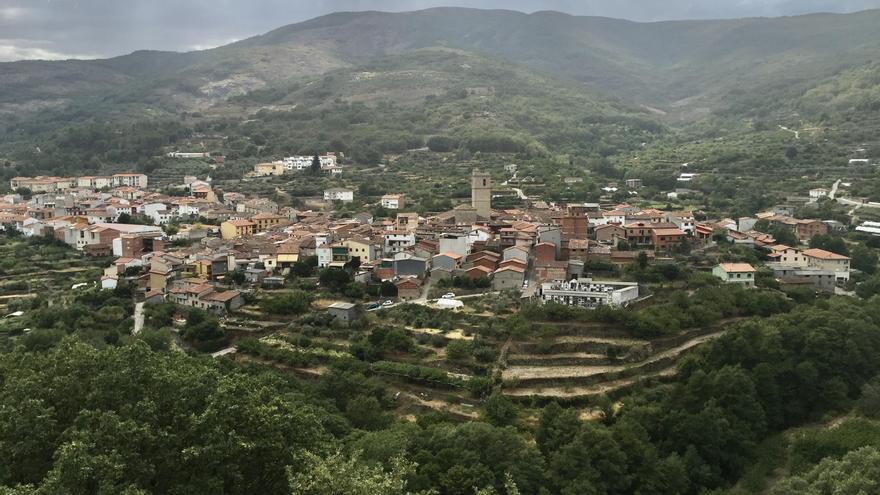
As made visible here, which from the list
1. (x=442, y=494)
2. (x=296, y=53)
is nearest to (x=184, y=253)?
(x=442, y=494)

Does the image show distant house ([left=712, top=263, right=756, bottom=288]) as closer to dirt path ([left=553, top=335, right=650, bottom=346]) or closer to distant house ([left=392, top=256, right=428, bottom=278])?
dirt path ([left=553, top=335, right=650, bottom=346])

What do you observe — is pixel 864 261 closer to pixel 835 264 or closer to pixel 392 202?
pixel 835 264

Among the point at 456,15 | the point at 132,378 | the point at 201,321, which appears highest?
the point at 456,15

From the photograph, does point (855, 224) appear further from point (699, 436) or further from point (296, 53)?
point (296, 53)

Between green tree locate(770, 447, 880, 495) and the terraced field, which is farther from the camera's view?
the terraced field

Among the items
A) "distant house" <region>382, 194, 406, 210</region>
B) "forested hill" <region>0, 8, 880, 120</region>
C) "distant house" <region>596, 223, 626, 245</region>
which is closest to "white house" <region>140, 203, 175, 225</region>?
"distant house" <region>382, 194, 406, 210</region>

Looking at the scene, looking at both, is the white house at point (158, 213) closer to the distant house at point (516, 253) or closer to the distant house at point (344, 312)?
the distant house at point (344, 312)

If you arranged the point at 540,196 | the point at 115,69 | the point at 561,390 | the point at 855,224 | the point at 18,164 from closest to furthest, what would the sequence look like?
the point at 561,390 < the point at 855,224 < the point at 540,196 < the point at 18,164 < the point at 115,69
